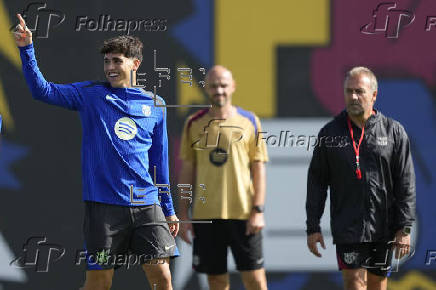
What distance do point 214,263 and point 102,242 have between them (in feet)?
4.20

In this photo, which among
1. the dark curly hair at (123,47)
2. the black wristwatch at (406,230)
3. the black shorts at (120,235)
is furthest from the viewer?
the black wristwatch at (406,230)

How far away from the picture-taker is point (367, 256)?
6094 mm

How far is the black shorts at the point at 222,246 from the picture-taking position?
6.62 meters

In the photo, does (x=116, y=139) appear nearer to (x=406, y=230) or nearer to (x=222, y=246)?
(x=222, y=246)

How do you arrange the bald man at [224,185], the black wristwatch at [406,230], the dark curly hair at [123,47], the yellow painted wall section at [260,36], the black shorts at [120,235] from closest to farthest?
1. the black shorts at [120,235]
2. the dark curly hair at [123,47]
3. the black wristwatch at [406,230]
4. the bald man at [224,185]
5. the yellow painted wall section at [260,36]

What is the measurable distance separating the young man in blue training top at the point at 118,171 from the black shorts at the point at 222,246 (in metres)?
0.78

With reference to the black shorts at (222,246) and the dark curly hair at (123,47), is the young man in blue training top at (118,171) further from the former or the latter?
the black shorts at (222,246)

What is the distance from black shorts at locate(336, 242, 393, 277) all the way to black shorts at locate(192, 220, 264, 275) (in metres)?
0.79

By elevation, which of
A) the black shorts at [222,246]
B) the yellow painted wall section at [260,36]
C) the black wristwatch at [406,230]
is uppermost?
the yellow painted wall section at [260,36]

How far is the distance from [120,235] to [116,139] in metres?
0.60

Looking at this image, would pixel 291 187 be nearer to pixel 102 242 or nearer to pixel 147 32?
pixel 147 32

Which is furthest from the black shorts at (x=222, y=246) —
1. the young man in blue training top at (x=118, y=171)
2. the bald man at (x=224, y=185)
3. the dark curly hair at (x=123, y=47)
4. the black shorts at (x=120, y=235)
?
the dark curly hair at (x=123, y=47)

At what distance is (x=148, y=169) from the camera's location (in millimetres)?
5906

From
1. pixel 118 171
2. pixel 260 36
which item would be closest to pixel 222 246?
A: pixel 118 171
